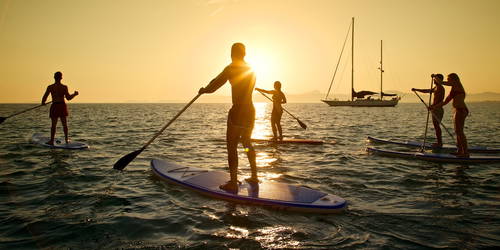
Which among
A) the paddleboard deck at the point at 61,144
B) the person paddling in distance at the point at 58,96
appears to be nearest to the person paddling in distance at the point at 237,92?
the person paddling in distance at the point at 58,96

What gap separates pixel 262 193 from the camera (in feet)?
18.3

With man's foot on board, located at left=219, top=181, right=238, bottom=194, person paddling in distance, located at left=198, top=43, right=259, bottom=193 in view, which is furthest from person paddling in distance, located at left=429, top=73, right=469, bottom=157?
man's foot on board, located at left=219, top=181, right=238, bottom=194

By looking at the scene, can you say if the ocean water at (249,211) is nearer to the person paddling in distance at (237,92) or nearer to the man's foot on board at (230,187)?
the man's foot on board at (230,187)

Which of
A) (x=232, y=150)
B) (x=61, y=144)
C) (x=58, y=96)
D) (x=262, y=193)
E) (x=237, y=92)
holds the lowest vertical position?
(x=262, y=193)

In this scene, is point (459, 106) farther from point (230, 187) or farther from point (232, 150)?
point (230, 187)

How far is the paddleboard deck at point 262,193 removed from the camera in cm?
501

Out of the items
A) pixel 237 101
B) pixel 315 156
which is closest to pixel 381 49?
pixel 315 156

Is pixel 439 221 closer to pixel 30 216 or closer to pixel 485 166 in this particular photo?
pixel 485 166

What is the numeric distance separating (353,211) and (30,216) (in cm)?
507

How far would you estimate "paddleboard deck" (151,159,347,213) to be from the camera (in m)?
5.01

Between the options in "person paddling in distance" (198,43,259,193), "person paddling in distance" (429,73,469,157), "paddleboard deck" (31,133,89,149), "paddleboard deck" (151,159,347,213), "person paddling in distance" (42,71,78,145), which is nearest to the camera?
"paddleboard deck" (151,159,347,213)

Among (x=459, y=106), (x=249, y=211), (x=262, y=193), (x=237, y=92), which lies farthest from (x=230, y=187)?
(x=459, y=106)

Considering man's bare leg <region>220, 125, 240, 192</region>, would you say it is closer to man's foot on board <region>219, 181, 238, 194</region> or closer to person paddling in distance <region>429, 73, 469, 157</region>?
man's foot on board <region>219, 181, 238, 194</region>

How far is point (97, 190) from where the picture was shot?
253 inches
